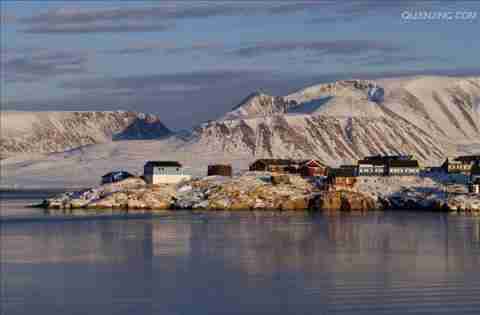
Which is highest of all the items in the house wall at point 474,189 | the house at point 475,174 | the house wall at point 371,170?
the house at point 475,174

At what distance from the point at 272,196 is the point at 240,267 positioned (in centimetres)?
4577

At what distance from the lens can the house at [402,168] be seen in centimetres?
10700

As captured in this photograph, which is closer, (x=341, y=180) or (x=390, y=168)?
(x=341, y=180)

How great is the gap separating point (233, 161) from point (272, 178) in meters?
91.0

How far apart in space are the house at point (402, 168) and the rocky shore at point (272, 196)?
390 inches

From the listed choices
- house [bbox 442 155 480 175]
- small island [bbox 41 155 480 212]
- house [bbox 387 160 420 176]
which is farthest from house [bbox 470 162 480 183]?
house [bbox 387 160 420 176]

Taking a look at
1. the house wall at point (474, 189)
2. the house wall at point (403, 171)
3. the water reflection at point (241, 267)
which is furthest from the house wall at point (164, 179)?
the water reflection at point (241, 267)

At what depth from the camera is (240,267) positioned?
4544cm

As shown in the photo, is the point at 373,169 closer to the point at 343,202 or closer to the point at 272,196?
the point at 343,202

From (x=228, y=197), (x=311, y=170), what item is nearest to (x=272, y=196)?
(x=228, y=197)

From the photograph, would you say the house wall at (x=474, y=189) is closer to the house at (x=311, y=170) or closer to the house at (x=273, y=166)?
the house at (x=311, y=170)

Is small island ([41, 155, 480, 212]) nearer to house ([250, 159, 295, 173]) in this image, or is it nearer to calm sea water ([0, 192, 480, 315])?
house ([250, 159, 295, 173])

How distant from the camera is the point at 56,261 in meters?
48.2

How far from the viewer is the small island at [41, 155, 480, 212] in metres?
90.3
